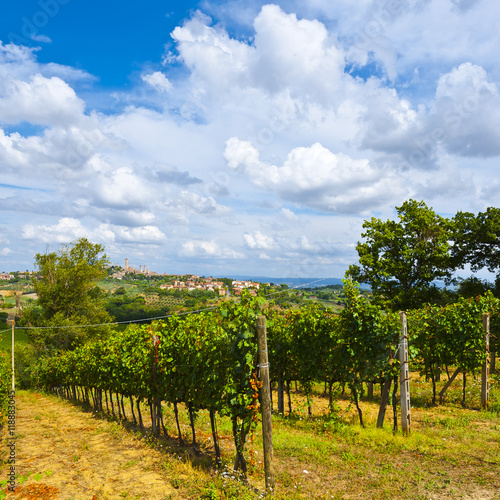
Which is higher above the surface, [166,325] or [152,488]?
[166,325]

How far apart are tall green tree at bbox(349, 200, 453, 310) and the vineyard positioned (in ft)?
42.6

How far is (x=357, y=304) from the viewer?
8.56m

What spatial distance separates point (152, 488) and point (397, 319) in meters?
6.43

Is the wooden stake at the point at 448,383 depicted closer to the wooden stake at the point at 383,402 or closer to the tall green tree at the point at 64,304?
the wooden stake at the point at 383,402

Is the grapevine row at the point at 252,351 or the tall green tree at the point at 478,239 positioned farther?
the tall green tree at the point at 478,239

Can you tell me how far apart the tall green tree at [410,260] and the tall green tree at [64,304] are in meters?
25.4

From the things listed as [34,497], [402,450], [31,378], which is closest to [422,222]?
[402,450]

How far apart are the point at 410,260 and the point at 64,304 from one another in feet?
103

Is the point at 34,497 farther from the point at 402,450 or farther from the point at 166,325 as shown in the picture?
the point at 402,450

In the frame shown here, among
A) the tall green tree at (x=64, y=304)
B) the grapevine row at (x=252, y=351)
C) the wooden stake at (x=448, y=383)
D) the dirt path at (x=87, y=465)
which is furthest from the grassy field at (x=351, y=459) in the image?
the tall green tree at (x=64, y=304)

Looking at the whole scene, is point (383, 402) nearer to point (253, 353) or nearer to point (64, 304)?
point (253, 353)

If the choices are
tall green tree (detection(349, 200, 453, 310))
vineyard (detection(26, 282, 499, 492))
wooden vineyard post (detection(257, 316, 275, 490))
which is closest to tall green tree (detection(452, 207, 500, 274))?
tall green tree (detection(349, 200, 453, 310))

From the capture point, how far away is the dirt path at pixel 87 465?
5598mm

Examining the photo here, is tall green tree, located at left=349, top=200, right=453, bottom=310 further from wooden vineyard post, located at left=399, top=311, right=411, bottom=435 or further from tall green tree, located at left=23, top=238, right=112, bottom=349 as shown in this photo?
tall green tree, located at left=23, top=238, right=112, bottom=349
